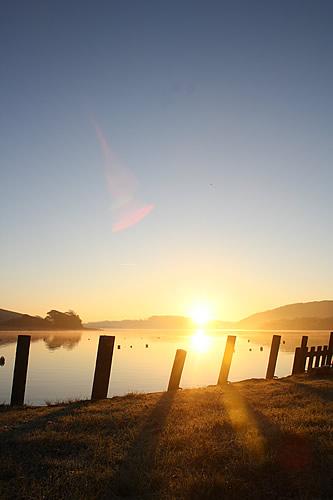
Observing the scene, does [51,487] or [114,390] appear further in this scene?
[114,390]

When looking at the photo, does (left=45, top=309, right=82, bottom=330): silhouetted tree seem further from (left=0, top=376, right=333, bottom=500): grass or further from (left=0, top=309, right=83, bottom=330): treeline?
(left=0, top=376, right=333, bottom=500): grass

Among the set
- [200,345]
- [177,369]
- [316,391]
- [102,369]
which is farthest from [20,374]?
[200,345]

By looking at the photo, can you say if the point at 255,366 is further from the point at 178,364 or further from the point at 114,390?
the point at 178,364

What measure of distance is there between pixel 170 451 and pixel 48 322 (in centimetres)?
13801

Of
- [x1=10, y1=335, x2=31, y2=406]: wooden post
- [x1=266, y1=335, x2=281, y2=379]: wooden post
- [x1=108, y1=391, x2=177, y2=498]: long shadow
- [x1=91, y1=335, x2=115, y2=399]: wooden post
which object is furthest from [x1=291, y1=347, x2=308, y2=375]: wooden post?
[x1=108, y1=391, x2=177, y2=498]: long shadow

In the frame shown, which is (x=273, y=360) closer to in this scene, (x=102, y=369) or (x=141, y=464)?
(x=102, y=369)

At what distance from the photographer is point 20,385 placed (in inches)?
563

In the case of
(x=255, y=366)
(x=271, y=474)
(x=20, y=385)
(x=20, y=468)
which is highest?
(x=271, y=474)

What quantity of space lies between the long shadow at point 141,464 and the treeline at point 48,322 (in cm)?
11317

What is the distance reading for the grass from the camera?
19.3 ft

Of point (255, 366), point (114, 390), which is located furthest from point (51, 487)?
point (255, 366)

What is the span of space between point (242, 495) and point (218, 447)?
1.71m

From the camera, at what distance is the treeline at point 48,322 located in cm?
12306

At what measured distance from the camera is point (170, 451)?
7398mm
